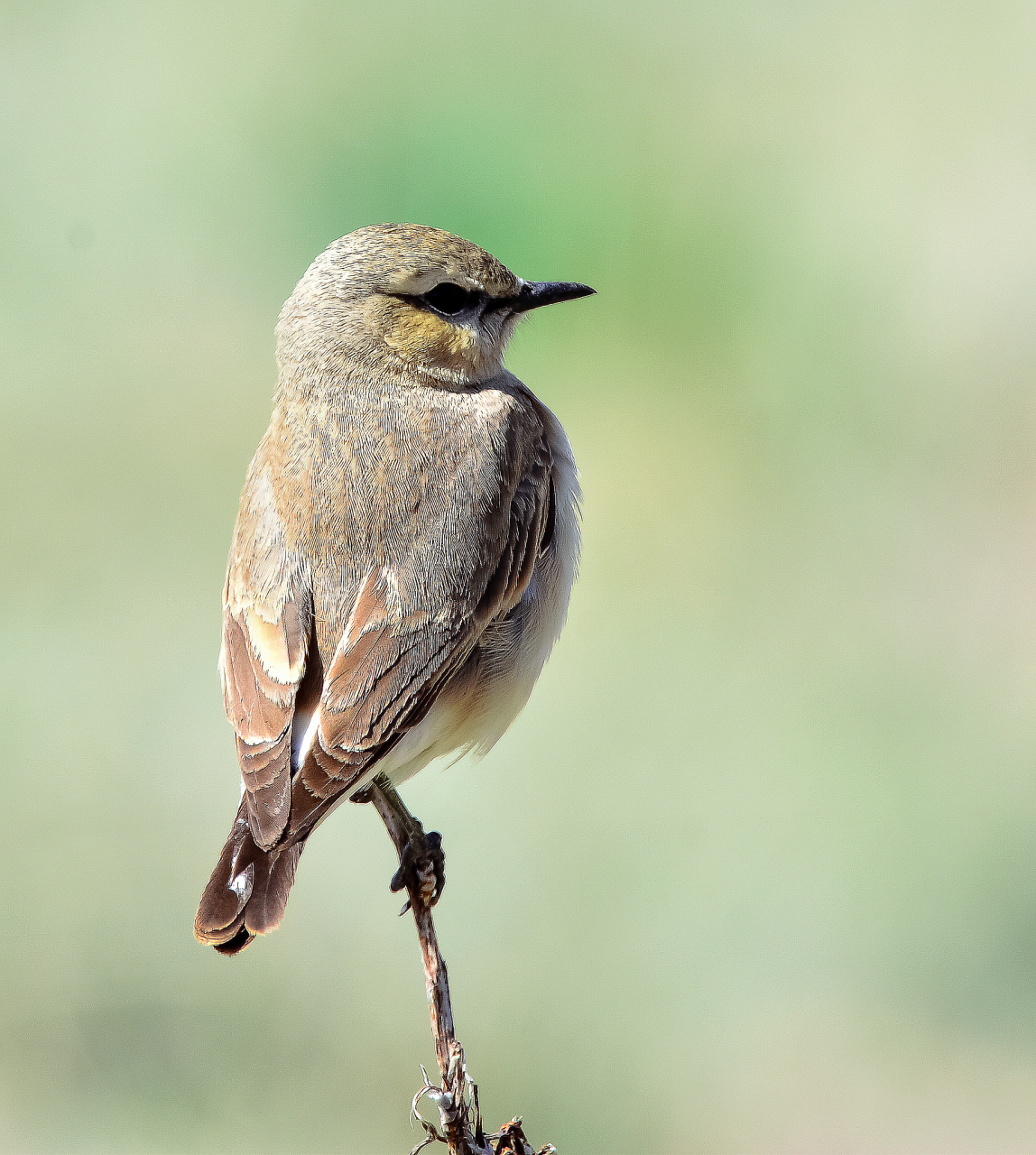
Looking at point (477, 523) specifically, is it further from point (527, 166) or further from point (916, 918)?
point (527, 166)

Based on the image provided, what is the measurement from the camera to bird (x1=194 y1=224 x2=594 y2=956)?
167 inches

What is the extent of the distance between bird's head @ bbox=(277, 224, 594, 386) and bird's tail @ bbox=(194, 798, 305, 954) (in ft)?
5.75

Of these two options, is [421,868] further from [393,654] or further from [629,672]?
[629,672]

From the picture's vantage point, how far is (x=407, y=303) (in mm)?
5215

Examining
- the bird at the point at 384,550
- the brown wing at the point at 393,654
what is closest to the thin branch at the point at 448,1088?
the bird at the point at 384,550

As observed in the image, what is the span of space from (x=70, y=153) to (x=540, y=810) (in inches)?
301

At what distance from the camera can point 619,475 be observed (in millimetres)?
11383

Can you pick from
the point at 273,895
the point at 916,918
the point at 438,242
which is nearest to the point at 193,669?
the point at 916,918

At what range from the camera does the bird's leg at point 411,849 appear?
412 centimetres

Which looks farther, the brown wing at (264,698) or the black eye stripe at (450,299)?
the black eye stripe at (450,299)

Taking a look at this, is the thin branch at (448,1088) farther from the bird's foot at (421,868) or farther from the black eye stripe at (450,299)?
the black eye stripe at (450,299)

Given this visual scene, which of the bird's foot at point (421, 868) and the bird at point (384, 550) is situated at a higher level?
the bird at point (384, 550)

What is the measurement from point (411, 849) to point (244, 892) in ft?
1.75

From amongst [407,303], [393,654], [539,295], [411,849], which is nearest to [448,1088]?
[411,849]
